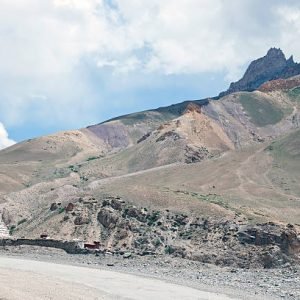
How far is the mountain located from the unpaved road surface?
593 inches

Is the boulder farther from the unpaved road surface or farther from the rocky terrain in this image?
the unpaved road surface

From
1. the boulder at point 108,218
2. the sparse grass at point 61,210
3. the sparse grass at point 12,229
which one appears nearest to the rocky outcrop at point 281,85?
the sparse grass at point 12,229

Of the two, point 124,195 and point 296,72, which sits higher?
point 296,72

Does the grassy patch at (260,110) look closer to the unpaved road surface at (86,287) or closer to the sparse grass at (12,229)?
the sparse grass at (12,229)

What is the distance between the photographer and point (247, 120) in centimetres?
13900

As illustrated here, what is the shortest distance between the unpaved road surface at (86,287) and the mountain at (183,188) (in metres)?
15.1

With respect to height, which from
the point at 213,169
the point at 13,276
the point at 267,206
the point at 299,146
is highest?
the point at 299,146

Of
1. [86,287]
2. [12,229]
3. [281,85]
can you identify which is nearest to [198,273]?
[86,287]

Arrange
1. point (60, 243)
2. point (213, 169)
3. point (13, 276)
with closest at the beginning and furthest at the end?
1. point (13, 276)
2. point (60, 243)
3. point (213, 169)

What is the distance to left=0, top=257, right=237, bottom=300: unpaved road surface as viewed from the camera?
2019 cm

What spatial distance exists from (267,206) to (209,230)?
48.4 feet

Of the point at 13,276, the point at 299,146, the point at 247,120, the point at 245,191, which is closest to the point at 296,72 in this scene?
the point at 247,120

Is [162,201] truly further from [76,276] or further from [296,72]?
[296,72]

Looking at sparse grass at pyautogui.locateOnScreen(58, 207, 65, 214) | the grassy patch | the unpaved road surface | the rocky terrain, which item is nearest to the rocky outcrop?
the grassy patch
